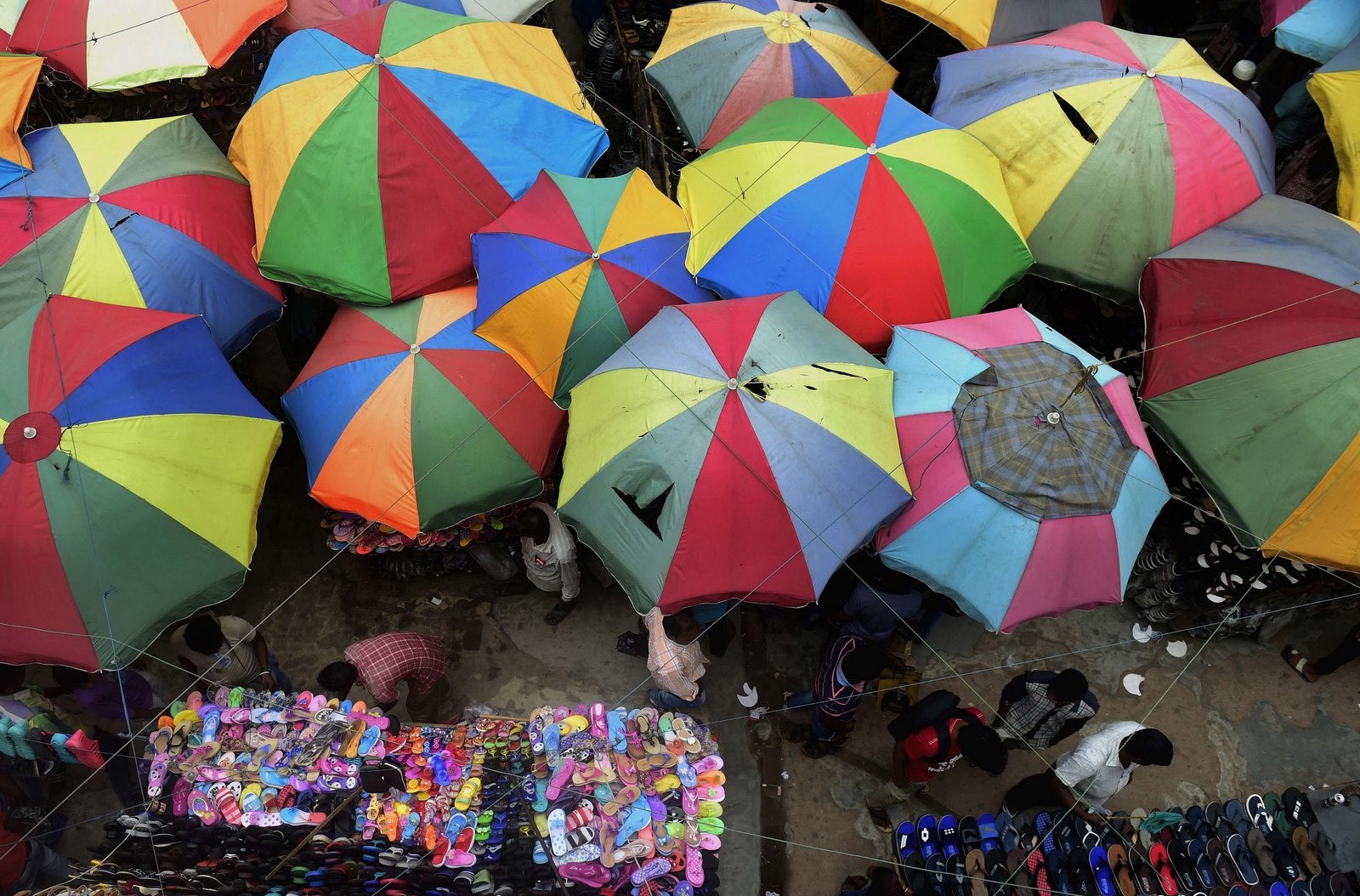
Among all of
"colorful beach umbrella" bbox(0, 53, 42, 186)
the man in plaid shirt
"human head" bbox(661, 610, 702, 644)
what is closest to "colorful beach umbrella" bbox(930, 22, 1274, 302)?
"human head" bbox(661, 610, 702, 644)

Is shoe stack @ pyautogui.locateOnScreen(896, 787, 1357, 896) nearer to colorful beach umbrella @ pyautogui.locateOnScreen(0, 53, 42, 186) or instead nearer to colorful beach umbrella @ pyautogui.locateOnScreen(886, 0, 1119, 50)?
colorful beach umbrella @ pyautogui.locateOnScreen(886, 0, 1119, 50)

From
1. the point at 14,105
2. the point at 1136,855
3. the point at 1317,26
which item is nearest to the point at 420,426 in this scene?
the point at 14,105

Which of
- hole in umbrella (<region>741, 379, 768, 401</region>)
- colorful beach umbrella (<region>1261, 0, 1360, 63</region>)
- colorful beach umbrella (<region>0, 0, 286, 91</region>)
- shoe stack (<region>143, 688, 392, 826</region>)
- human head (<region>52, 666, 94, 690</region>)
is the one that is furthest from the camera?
colorful beach umbrella (<region>1261, 0, 1360, 63</region>)

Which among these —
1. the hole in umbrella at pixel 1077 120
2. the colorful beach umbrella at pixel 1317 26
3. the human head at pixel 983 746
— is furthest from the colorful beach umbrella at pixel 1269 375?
the human head at pixel 983 746

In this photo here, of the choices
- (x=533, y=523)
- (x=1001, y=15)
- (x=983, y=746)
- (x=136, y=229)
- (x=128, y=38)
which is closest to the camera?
(x=983, y=746)

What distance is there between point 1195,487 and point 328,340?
5.82 metres

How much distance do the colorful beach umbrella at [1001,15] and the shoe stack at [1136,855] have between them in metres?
5.47

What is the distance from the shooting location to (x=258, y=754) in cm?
421

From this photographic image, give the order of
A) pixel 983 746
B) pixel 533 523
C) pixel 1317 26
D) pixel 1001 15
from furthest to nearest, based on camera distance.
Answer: pixel 1001 15, pixel 1317 26, pixel 533 523, pixel 983 746

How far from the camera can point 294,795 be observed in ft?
13.5

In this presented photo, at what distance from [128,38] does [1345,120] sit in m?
8.39

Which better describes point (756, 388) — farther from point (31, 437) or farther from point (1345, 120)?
point (1345, 120)

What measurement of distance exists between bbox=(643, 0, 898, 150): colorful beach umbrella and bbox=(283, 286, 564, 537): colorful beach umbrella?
8.60 feet

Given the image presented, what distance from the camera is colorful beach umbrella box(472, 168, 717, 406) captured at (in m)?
4.92
